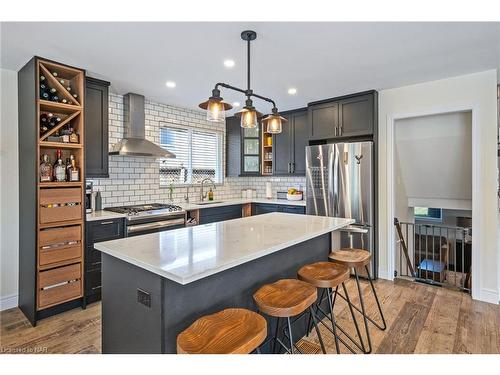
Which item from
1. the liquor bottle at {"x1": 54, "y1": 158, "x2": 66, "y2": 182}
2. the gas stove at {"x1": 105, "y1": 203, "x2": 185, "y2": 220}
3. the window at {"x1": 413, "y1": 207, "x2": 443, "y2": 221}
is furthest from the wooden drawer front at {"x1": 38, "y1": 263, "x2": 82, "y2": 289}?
the window at {"x1": 413, "y1": 207, "x2": 443, "y2": 221}

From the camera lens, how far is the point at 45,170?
274 centimetres

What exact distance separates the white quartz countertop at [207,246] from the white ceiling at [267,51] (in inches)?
60.1

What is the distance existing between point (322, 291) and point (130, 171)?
2.94 metres

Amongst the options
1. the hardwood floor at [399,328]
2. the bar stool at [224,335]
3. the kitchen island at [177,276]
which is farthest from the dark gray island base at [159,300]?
the hardwood floor at [399,328]

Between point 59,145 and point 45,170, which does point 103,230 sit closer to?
point 45,170

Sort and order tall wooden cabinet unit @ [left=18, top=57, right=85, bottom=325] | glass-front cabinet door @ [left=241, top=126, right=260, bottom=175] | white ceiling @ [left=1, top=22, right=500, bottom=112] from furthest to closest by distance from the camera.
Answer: glass-front cabinet door @ [left=241, top=126, right=260, bottom=175], tall wooden cabinet unit @ [left=18, top=57, right=85, bottom=325], white ceiling @ [left=1, top=22, right=500, bottom=112]

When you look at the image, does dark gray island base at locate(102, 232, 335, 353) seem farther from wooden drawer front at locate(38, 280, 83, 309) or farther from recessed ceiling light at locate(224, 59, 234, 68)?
recessed ceiling light at locate(224, 59, 234, 68)

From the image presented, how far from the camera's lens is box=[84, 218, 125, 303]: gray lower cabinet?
2.95 m

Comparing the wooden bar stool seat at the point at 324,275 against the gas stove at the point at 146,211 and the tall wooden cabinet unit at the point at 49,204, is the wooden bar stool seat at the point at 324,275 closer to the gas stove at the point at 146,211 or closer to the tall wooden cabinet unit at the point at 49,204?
the gas stove at the point at 146,211

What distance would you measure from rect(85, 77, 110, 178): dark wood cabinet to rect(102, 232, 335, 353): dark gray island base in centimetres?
180

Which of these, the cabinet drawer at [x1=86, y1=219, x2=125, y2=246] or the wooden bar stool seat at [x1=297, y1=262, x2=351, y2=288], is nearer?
the wooden bar stool seat at [x1=297, y1=262, x2=351, y2=288]
